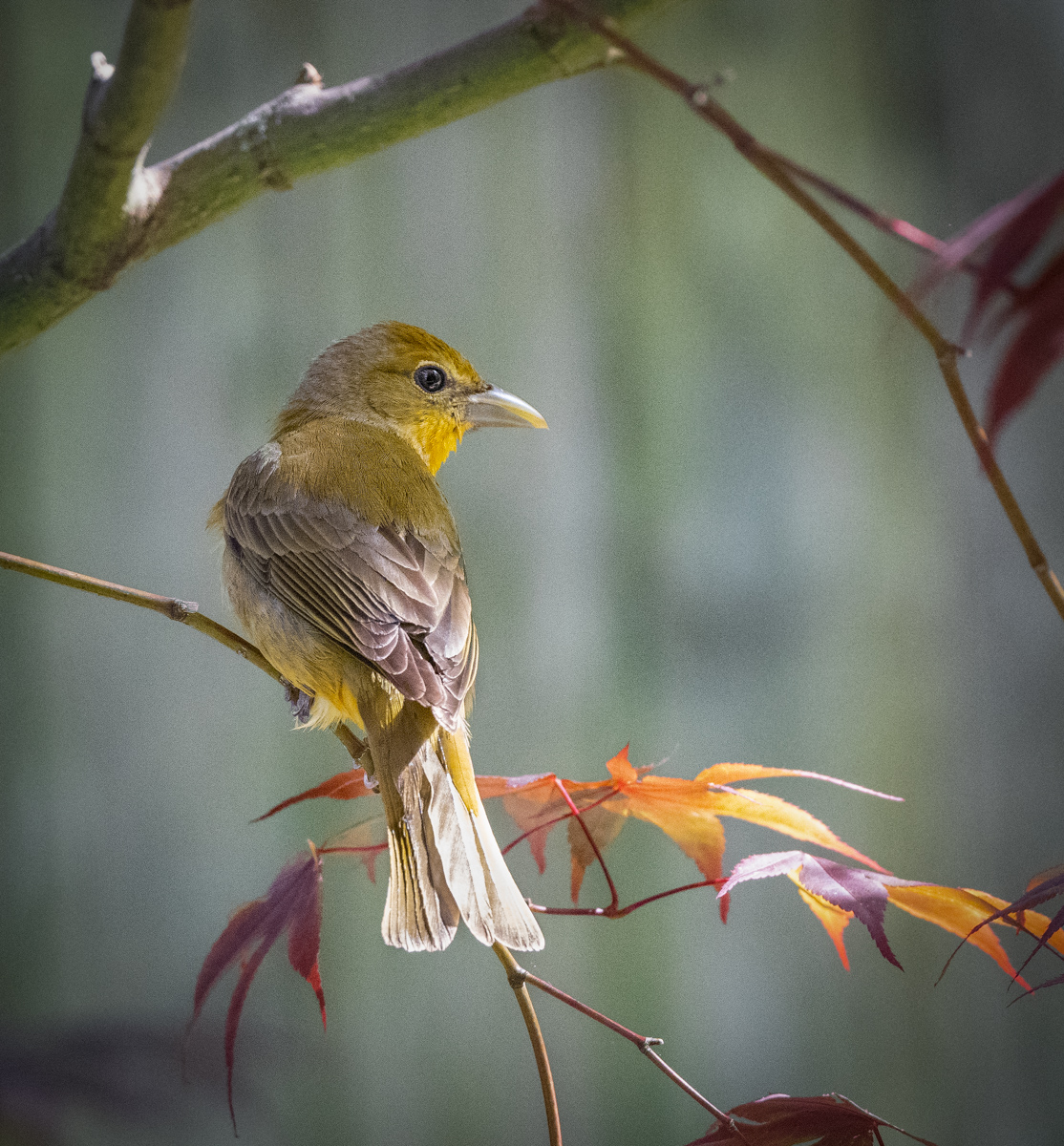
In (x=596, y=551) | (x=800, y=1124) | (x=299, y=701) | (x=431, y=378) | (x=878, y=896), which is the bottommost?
(x=800, y=1124)

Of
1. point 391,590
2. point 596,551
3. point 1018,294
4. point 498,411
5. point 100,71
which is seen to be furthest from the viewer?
point 596,551

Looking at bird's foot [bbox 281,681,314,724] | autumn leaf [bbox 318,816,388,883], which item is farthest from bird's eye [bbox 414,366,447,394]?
autumn leaf [bbox 318,816,388,883]

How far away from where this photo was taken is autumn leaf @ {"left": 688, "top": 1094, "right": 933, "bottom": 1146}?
57 cm

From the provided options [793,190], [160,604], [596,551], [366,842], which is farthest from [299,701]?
[596,551]

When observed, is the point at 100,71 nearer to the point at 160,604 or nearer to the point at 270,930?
the point at 160,604

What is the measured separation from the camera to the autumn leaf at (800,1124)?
57 cm

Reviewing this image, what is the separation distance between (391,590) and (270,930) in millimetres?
271

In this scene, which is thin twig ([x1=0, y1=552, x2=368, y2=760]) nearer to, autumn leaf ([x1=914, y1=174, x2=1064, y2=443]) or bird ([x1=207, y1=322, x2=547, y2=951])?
bird ([x1=207, y1=322, x2=547, y2=951])

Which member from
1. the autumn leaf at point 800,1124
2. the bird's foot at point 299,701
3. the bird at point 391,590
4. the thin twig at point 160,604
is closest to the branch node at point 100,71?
the thin twig at point 160,604

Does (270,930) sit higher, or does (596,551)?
(596,551)

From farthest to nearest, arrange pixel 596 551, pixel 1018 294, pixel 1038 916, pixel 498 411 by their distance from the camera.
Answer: pixel 596 551, pixel 498 411, pixel 1038 916, pixel 1018 294

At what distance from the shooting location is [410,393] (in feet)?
3.58

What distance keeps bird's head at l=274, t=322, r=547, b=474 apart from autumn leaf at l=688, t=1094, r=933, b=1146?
2.20 feet

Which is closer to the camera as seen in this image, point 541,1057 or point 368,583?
point 541,1057
